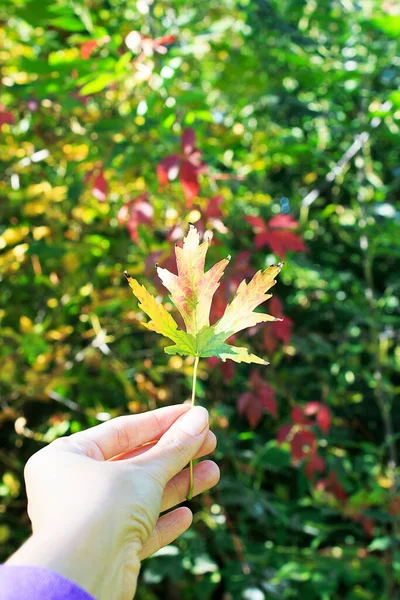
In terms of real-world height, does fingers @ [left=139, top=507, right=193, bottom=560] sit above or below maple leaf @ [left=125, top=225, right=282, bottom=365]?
below

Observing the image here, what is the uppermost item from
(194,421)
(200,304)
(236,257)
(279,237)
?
(200,304)

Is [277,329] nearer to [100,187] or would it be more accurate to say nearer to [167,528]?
[100,187]

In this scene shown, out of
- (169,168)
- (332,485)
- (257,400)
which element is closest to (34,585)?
(169,168)

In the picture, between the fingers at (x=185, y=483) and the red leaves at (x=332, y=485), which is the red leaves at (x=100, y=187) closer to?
the fingers at (x=185, y=483)

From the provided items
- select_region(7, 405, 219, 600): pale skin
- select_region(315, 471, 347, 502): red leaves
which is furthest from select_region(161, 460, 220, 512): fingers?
select_region(315, 471, 347, 502): red leaves

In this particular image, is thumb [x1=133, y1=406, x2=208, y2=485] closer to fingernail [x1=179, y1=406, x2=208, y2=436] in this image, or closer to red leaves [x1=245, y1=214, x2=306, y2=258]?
fingernail [x1=179, y1=406, x2=208, y2=436]

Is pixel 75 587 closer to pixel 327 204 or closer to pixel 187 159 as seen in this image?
pixel 187 159
